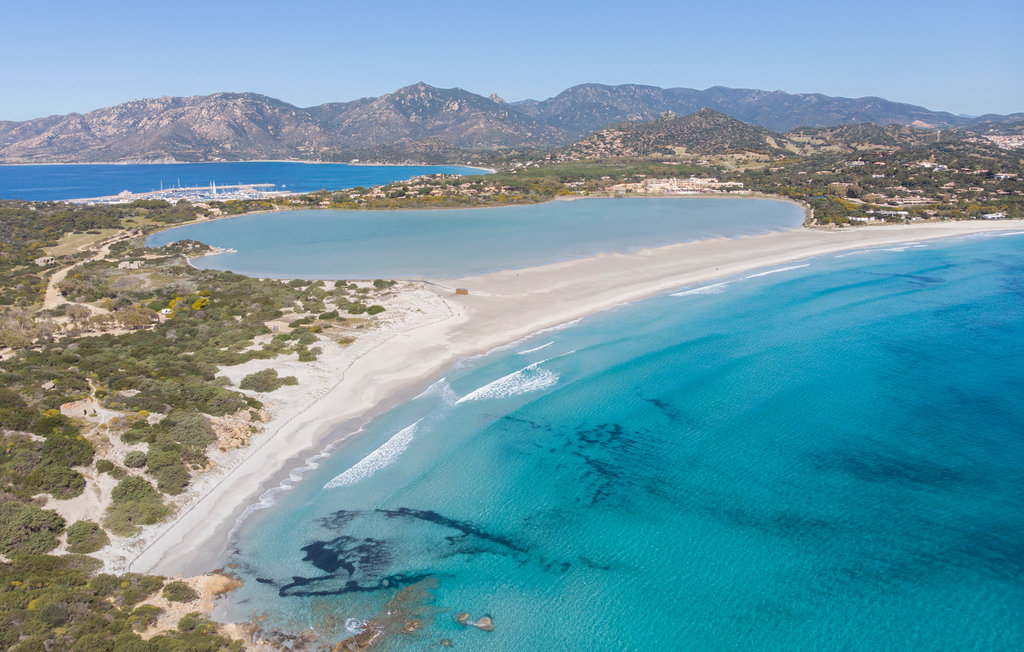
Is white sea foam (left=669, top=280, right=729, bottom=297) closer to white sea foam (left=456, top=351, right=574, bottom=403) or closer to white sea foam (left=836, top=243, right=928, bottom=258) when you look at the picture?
white sea foam (left=456, top=351, right=574, bottom=403)

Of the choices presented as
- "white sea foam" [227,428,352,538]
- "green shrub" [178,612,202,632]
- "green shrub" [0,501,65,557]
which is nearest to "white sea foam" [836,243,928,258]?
"white sea foam" [227,428,352,538]

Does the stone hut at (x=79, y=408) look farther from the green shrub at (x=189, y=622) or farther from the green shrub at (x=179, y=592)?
the green shrub at (x=189, y=622)

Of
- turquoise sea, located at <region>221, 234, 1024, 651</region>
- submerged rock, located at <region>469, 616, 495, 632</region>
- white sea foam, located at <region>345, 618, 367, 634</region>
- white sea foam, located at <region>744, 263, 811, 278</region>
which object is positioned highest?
white sea foam, located at <region>744, 263, 811, 278</region>

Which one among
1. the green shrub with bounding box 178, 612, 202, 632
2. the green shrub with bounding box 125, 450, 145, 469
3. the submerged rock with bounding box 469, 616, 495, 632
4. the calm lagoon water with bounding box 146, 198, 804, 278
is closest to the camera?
the green shrub with bounding box 178, 612, 202, 632

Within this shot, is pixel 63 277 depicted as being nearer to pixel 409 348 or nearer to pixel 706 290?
pixel 409 348

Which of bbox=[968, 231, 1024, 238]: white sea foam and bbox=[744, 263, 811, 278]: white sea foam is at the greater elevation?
bbox=[968, 231, 1024, 238]: white sea foam

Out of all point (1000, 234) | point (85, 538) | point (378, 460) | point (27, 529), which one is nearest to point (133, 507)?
point (85, 538)
